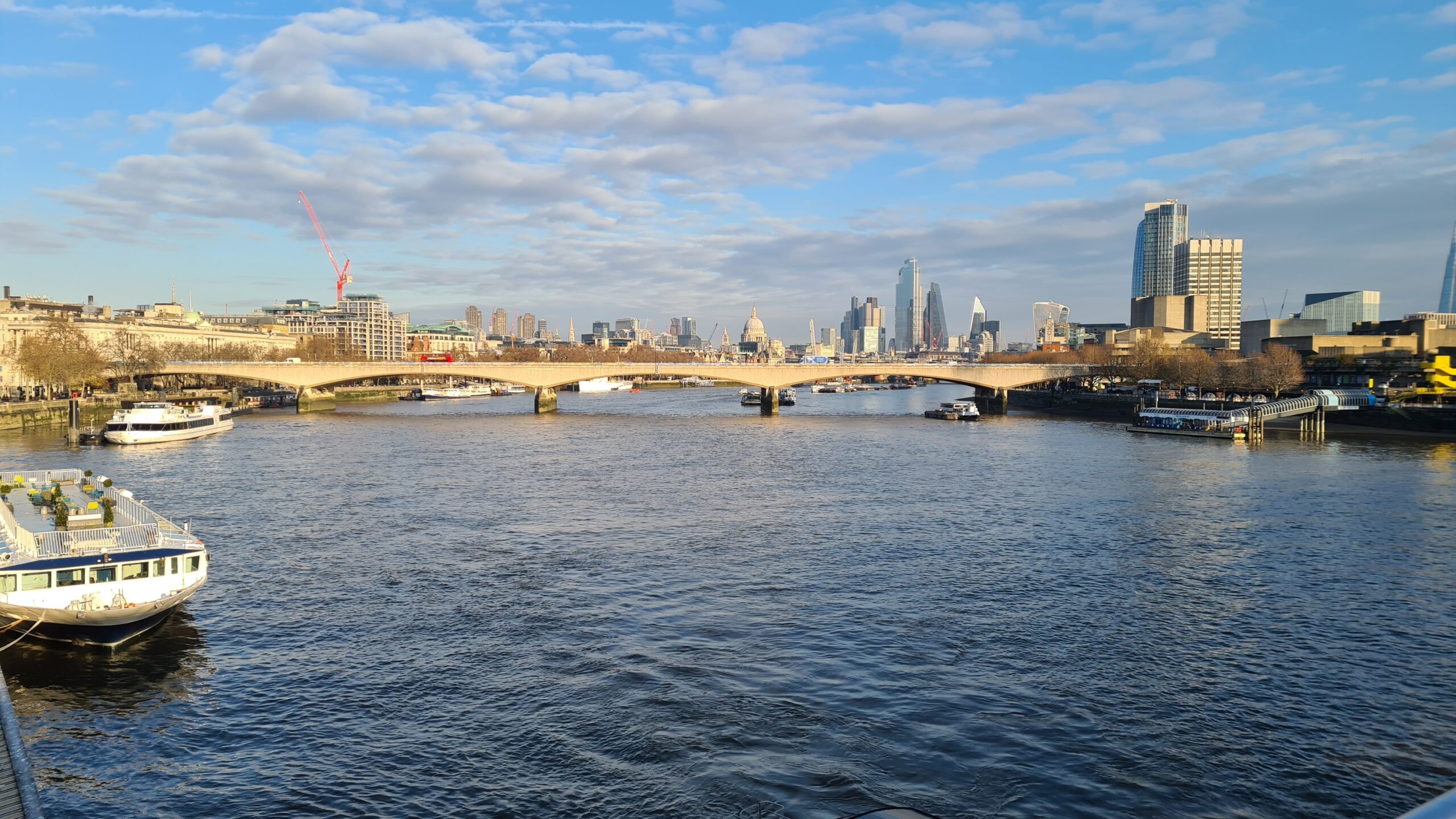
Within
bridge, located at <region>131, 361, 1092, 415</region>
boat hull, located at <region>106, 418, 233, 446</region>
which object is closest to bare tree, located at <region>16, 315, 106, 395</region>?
bridge, located at <region>131, 361, 1092, 415</region>

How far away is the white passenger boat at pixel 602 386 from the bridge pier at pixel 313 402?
55.3m

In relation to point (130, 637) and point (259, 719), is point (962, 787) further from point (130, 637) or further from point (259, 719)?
point (130, 637)

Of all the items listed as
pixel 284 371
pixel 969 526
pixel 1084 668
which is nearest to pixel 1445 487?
pixel 969 526

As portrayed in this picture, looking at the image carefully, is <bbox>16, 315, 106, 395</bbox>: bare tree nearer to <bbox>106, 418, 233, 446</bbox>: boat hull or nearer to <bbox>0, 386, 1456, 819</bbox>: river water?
<bbox>106, 418, 233, 446</bbox>: boat hull

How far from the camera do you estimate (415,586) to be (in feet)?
82.8

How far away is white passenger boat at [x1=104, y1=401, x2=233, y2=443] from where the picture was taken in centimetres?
6369

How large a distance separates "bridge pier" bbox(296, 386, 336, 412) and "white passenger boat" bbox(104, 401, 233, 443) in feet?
96.0

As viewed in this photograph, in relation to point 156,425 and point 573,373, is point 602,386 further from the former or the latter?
point 156,425

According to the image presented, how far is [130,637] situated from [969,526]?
25.6 m

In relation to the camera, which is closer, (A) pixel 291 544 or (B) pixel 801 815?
(B) pixel 801 815

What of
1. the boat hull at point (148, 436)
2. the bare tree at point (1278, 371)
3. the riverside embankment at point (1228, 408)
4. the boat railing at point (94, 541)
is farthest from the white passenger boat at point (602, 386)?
the boat railing at point (94, 541)

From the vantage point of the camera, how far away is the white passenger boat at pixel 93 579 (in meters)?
20.2

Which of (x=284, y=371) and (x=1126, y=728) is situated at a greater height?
(x=284, y=371)

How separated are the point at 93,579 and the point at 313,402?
93373 millimetres
